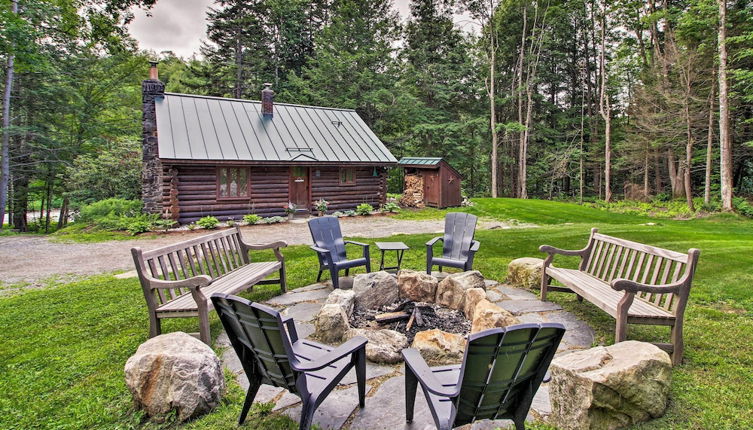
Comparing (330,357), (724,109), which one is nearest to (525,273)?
(330,357)

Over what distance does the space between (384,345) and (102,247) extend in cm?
871

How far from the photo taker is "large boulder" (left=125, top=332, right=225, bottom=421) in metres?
2.39

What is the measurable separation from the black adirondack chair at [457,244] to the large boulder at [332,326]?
2.01 meters

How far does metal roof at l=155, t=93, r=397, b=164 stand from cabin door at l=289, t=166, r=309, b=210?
74 centimetres

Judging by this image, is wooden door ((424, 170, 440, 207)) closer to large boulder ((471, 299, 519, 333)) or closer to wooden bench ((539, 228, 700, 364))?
wooden bench ((539, 228, 700, 364))

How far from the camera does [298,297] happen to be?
15.8 feet

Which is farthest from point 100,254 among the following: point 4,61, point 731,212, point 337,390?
point 731,212

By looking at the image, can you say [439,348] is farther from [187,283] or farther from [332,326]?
[187,283]

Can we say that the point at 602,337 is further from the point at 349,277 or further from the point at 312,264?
the point at 312,264

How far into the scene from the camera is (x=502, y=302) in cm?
458

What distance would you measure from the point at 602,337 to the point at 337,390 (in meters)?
2.60

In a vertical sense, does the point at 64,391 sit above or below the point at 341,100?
below

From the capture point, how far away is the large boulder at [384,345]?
3.11m

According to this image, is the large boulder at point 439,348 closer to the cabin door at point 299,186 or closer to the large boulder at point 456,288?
the large boulder at point 456,288
